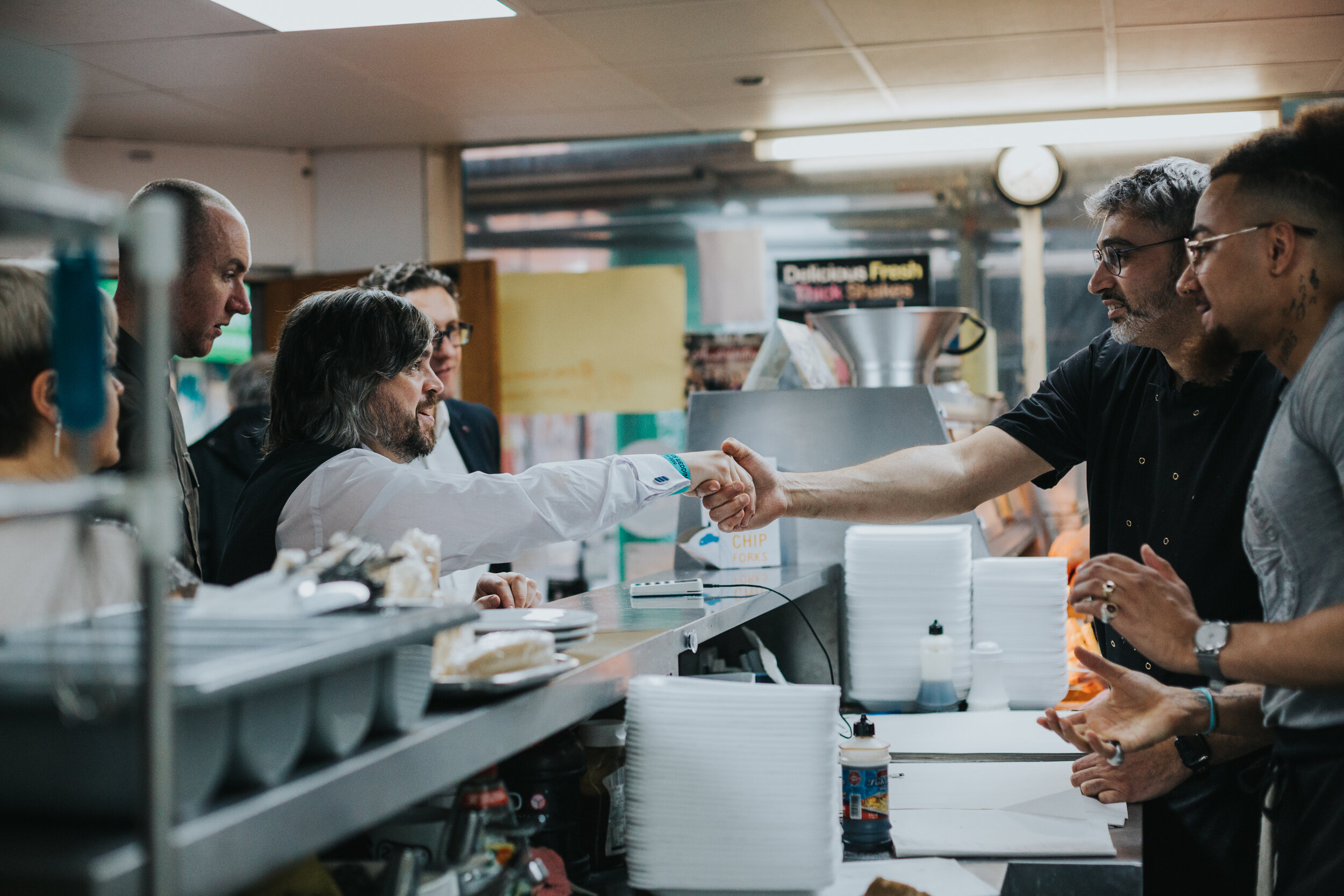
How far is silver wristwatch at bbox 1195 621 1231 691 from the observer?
5.11 feet

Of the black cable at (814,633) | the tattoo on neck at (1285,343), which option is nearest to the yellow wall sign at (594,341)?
the black cable at (814,633)

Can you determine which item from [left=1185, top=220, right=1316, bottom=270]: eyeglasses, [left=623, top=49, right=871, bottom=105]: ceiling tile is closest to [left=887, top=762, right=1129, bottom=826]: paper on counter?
[left=1185, top=220, right=1316, bottom=270]: eyeglasses

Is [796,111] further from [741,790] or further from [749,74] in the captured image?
[741,790]

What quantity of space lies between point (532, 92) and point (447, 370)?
1.74 metres

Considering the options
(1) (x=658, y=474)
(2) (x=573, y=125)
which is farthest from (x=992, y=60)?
(1) (x=658, y=474)

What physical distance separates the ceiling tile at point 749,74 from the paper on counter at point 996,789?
3.09 metres

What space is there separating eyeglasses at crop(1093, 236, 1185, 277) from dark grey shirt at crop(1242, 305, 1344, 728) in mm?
689

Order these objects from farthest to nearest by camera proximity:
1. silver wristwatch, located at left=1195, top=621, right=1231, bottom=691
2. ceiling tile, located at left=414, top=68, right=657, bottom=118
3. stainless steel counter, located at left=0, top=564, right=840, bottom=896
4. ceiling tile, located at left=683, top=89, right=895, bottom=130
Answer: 1. ceiling tile, located at left=683, top=89, right=895, bottom=130
2. ceiling tile, located at left=414, top=68, right=657, bottom=118
3. silver wristwatch, located at left=1195, top=621, right=1231, bottom=691
4. stainless steel counter, located at left=0, top=564, right=840, bottom=896

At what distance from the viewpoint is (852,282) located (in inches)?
227

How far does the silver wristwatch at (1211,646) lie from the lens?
1.56 meters

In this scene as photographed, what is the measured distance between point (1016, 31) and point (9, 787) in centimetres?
417

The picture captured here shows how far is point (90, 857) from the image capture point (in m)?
0.76

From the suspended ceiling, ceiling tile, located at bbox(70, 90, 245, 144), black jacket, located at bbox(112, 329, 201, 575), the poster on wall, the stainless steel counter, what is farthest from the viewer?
the poster on wall

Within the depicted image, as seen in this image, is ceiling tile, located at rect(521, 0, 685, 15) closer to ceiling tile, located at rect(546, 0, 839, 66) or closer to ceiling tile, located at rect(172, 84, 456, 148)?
ceiling tile, located at rect(546, 0, 839, 66)
